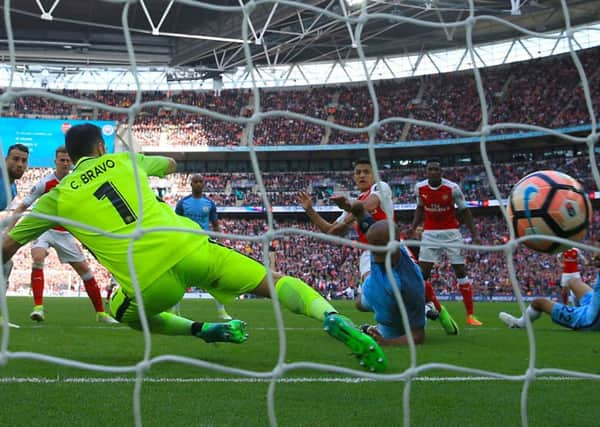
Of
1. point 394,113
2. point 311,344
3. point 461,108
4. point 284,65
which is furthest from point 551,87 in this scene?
point 311,344

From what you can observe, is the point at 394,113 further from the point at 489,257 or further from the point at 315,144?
the point at 489,257

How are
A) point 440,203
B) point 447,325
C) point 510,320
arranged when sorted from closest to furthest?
point 447,325
point 510,320
point 440,203

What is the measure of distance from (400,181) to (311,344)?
28.9 metres

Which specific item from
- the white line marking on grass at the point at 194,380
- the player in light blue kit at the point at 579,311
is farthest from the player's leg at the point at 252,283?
the player in light blue kit at the point at 579,311

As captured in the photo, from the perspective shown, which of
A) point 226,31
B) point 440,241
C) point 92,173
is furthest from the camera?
point 226,31

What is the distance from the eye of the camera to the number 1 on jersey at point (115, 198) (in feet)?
11.4

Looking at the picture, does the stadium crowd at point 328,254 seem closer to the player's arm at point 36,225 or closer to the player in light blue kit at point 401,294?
the player in light blue kit at point 401,294

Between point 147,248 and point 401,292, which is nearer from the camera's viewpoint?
point 147,248

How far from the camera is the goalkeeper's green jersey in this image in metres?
3.44

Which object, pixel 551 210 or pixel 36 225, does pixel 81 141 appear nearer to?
pixel 36 225

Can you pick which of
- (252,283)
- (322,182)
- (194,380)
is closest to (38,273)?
(194,380)

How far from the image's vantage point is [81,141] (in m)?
3.73

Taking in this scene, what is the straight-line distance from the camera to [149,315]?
12.6 feet

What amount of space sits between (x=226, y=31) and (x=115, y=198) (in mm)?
26480
